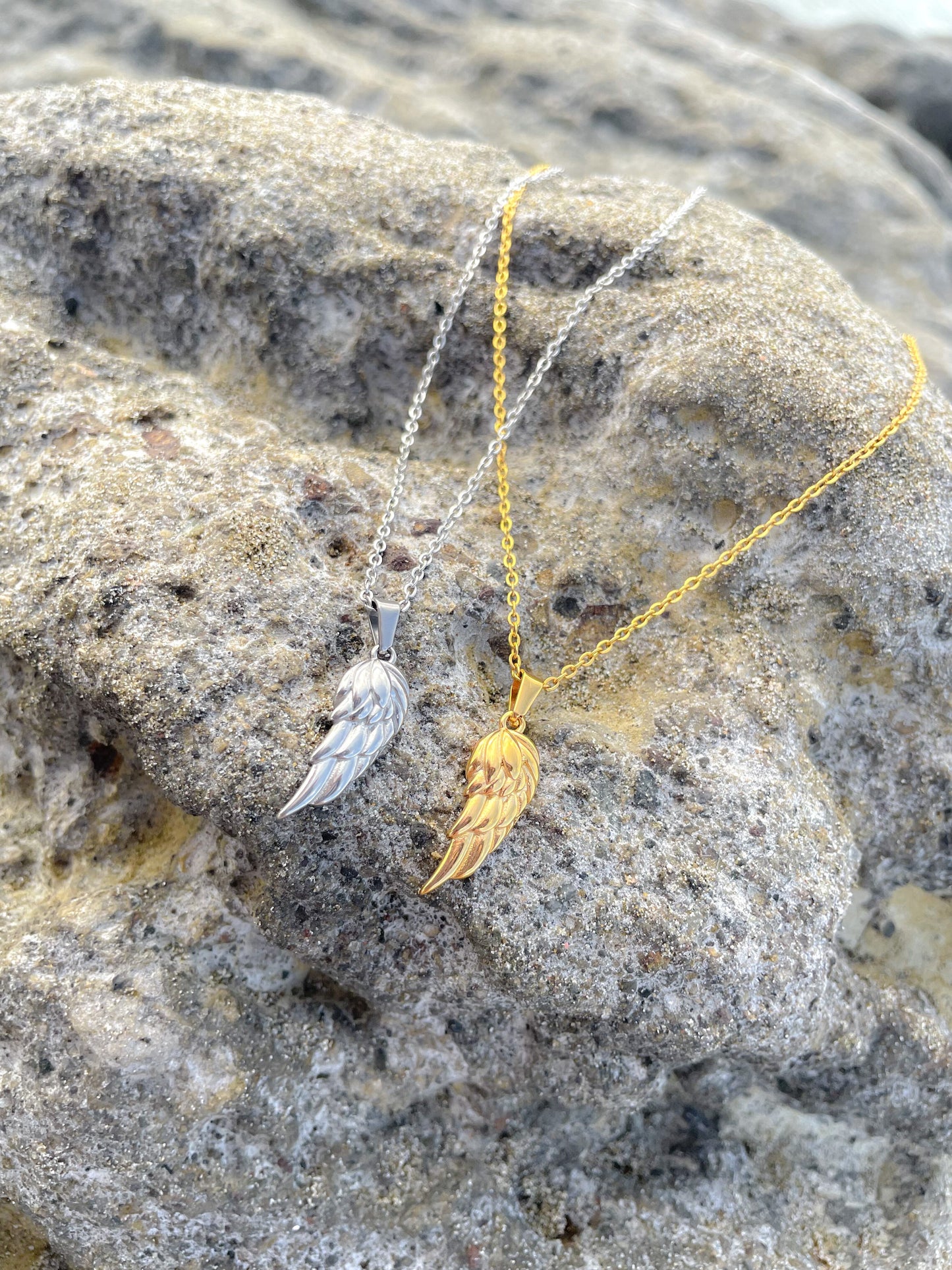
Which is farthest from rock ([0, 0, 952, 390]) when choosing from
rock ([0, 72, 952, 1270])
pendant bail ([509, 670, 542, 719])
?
pendant bail ([509, 670, 542, 719])

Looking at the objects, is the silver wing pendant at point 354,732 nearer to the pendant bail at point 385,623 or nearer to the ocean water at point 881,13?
the pendant bail at point 385,623

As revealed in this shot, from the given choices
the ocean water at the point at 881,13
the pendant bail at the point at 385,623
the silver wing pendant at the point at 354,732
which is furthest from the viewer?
the ocean water at the point at 881,13

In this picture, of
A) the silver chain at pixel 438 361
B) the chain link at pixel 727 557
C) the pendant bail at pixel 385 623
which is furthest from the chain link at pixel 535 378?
the chain link at pixel 727 557

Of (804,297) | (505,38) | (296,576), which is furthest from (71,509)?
(505,38)

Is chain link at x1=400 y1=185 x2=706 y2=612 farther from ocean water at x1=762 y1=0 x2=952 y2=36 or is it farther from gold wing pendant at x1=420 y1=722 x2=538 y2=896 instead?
ocean water at x1=762 y1=0 x2=952 y2=36

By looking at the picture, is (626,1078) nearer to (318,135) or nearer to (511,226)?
(511,226)

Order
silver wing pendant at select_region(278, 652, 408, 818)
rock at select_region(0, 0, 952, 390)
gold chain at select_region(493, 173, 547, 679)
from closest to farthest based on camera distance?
silver wing pendant at select_region(278, 652, 408, 818)
gold chain at select_region(493, 173, 547, 679)
rock at select_region(0, 0, 952, 390)

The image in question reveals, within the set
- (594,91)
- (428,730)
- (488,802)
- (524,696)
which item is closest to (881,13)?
(594,91)

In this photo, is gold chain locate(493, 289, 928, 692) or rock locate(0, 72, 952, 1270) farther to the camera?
gold chain locate(493, 289, 928, 692)
